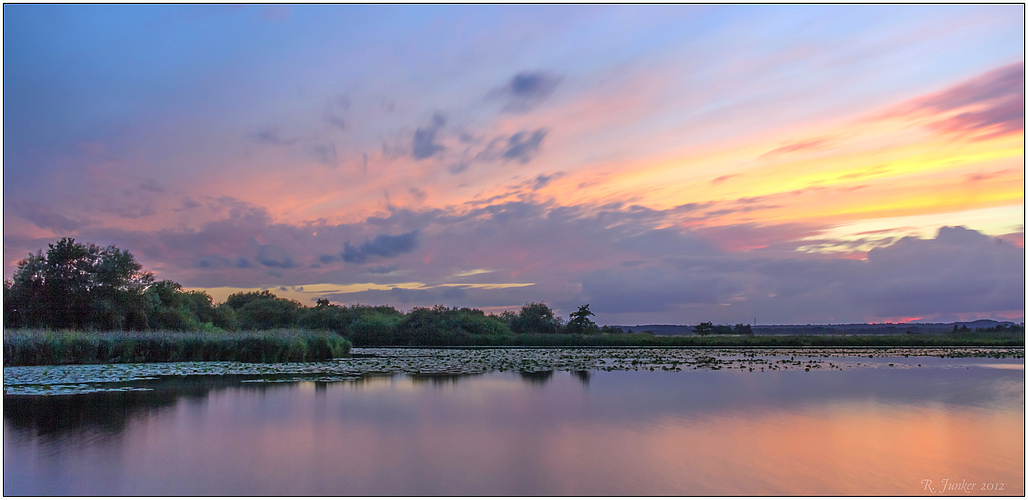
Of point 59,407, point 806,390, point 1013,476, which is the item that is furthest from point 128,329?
point 1013,476

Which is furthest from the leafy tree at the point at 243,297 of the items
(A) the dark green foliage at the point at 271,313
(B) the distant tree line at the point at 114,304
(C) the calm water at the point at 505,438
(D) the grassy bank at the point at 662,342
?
(C) the calm water at the point at 505,438

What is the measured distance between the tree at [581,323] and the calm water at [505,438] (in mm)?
42331

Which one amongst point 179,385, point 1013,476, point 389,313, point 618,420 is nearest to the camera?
point 1013,476

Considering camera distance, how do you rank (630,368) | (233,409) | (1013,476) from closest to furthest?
(1013,476) → (233,409) → (630,368)

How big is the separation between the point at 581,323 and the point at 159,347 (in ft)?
139

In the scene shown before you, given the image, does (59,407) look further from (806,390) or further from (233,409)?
(806,390)

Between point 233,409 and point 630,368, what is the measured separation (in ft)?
50.6

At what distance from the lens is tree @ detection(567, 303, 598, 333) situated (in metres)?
59.0

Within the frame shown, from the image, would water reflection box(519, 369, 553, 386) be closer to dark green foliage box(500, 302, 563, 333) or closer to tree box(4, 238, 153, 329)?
tree box(4, 238, 153, 329)

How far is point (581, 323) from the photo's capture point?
2331 inches

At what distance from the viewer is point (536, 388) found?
1606cm

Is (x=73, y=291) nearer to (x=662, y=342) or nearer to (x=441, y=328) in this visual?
(x=441, y=328)

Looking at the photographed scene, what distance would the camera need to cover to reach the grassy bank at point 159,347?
67.4ft

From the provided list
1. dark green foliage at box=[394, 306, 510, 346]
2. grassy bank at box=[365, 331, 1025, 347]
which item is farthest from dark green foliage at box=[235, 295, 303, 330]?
grassy bank at box=[365, 331, 1025, 347]
